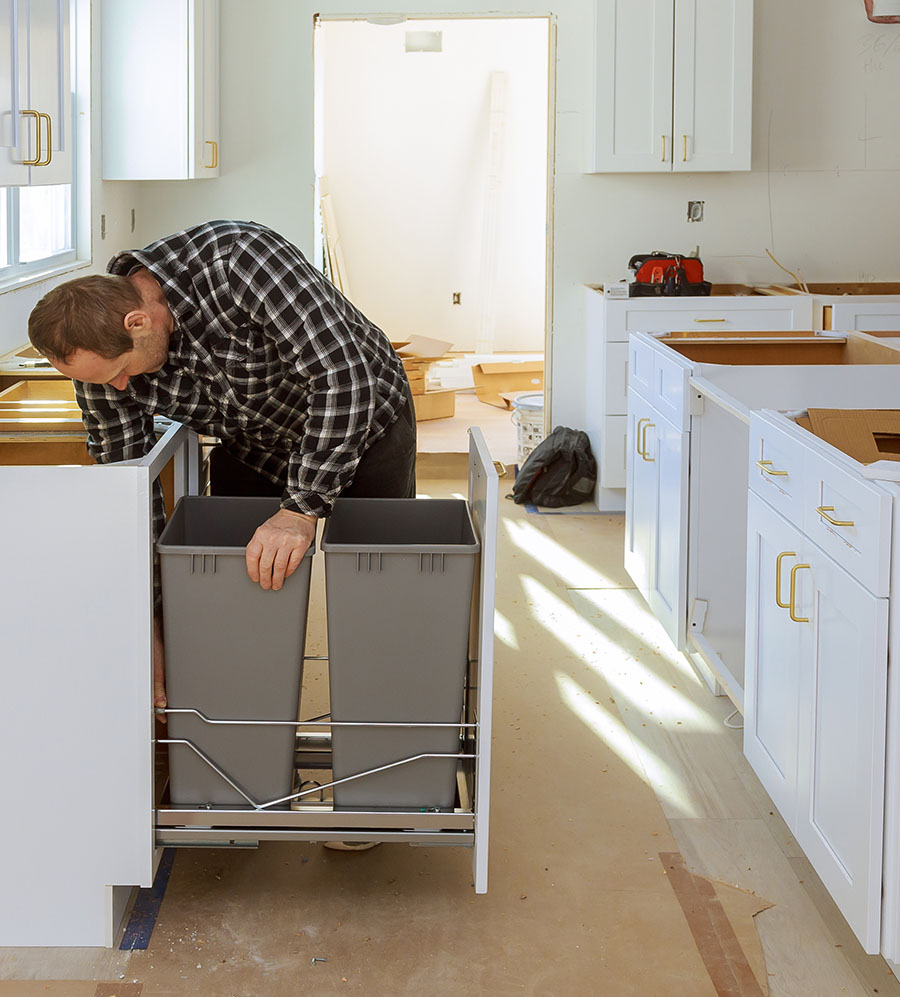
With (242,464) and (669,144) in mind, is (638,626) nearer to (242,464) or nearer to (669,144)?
(242,464)

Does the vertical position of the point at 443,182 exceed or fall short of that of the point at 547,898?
it exceeds it

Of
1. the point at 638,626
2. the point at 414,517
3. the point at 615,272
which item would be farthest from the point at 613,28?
the point at 414,517

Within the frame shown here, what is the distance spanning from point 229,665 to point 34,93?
131 cm

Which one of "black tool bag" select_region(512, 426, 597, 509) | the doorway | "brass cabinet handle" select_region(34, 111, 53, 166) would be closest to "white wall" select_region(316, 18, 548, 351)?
the doorway

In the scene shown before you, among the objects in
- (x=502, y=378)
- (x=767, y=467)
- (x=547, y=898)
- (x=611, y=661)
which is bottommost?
(x=547, y=898)

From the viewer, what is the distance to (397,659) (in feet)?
6.55

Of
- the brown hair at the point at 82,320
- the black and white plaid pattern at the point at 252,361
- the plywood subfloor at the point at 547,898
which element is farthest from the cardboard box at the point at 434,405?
the brown hair at the point at 82,320

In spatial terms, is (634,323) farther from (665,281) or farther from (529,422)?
(529,422)

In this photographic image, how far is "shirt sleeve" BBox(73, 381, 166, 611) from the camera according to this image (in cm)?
221

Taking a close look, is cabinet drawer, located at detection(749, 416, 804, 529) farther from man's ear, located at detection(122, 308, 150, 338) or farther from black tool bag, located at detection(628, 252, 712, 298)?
black tool bag, located at detection(628, 252, 712, 298)

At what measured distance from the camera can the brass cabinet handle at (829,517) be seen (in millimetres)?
1874

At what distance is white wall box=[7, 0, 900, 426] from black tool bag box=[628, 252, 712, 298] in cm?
47

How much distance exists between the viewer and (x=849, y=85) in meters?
5.48

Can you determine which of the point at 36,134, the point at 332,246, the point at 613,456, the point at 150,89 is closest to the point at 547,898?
the point at 36,134
